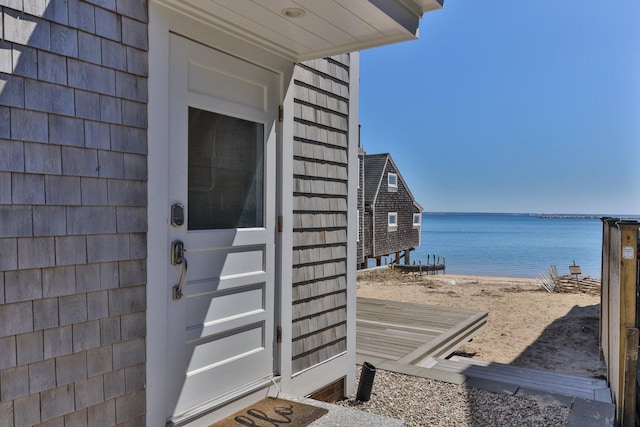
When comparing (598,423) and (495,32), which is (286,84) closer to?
(598,423)

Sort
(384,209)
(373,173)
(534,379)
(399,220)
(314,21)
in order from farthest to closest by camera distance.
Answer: (399,220) → (384,209) → (373,173) → (534,379) → (314,21)

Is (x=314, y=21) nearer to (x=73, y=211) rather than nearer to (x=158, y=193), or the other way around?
(x=158, y=193)

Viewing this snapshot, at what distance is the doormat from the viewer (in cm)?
246

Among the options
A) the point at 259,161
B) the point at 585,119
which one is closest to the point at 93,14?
the point at 259,161

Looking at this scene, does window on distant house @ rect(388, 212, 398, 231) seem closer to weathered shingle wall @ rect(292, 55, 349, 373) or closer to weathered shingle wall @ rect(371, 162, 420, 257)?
weathered shingle wall @ rect(371, 162, 420, 257)

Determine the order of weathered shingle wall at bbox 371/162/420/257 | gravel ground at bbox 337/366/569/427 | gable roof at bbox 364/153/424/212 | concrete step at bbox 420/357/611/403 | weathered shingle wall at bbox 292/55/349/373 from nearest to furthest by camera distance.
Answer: weathered shingle wall at bbox 292/55/349/373 → gravel ground at bbox 337/366/569/427 → concrete step at bbox 420/357/611/403 → gable roof at bbox 364/153/424/212 → weathered shingle wall at bbox 371/162/420/257

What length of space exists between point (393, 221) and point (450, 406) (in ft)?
58.8

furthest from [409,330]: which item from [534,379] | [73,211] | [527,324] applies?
[73,211]

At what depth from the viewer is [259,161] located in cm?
277

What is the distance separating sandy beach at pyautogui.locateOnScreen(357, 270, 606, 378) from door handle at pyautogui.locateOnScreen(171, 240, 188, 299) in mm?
4746

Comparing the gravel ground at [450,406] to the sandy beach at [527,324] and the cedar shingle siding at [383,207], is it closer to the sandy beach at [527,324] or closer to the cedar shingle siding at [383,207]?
the sandy beach at [527,324]

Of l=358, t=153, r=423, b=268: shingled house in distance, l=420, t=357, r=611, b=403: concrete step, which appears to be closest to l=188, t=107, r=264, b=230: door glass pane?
l=420, t=357, r=611, b=403: concrete step

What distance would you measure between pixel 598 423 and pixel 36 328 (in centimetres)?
336

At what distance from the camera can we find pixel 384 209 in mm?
20000
